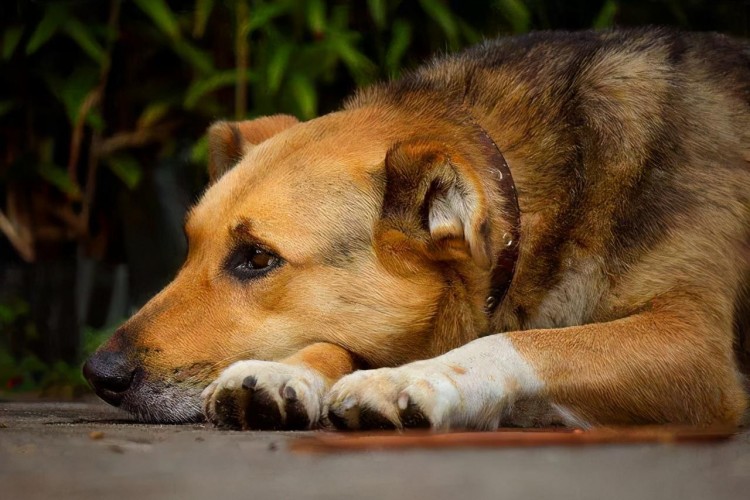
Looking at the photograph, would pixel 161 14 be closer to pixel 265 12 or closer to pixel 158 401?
pixel 265 12

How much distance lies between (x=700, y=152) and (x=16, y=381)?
3573mm

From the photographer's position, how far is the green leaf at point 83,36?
5457 millimetres

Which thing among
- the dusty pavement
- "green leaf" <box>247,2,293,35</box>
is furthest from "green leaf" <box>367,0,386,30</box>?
the dusty pavement

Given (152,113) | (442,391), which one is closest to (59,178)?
(152,113)

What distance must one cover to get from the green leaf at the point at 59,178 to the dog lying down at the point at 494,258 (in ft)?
8.57

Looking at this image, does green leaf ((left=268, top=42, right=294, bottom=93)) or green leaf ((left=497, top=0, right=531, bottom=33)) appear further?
green leaf ((left=497, top=0, right=531, bottom=33))

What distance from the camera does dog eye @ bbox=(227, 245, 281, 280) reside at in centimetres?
298

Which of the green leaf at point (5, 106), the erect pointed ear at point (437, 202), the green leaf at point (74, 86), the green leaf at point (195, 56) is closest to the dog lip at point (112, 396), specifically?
the erect pointed ear at point (437, 202)

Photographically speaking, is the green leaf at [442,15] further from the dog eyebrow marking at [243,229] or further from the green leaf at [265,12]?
the dog eyebrow marking at [243,229]

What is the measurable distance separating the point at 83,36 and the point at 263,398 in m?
3.53

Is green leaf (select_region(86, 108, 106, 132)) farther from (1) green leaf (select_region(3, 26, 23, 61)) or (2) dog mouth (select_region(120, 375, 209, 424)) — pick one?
(2) dog mouth (select_region(120, 375, 209, 424))

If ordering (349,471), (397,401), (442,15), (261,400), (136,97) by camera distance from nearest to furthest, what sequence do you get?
(349,471)
(397,401)
(261,400)
(442,15)
(136,97)

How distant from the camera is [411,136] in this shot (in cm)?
322

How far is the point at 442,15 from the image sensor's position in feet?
17.8
